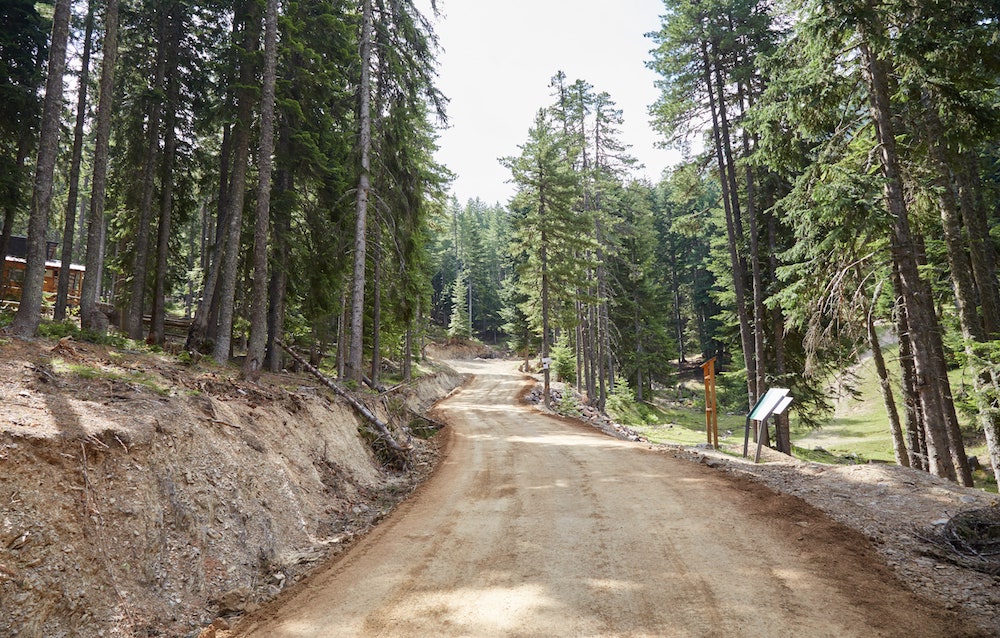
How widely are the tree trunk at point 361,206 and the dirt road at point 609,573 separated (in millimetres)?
8527

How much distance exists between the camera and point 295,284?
1919 centimetres

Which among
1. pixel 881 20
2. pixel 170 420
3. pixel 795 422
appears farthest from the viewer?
pixel 795 422

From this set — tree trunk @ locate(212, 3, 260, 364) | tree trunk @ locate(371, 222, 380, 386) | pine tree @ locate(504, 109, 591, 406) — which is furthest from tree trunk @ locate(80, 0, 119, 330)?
pine tree @ locate(504, 109, 591, 406)

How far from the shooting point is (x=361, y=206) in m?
16.8

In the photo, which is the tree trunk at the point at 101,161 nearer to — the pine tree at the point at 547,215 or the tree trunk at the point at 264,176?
the tree trunk at the point at 264,176

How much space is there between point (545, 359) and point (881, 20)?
17.9 metres

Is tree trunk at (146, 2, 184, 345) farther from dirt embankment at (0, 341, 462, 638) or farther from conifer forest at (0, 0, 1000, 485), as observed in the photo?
dirt embankment at (0, 341, 462, 638)

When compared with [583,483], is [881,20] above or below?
above

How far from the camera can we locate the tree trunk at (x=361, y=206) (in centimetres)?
1636

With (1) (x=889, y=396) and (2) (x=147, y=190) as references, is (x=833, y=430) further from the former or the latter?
(2) (x=147, y=190)

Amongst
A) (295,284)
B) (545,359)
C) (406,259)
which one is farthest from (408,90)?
(545,359)

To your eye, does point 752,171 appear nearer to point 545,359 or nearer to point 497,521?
point 545,359

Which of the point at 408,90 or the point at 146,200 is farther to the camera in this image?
the point at 408,90

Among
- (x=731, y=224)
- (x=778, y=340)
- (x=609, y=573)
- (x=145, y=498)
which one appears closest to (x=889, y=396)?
(x=778, y=340)
